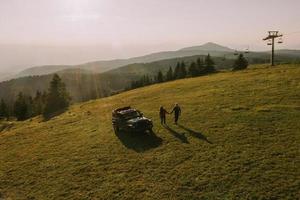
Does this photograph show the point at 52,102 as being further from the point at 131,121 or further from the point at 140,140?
the point at 140,140

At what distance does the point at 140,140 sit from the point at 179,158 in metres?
7.75

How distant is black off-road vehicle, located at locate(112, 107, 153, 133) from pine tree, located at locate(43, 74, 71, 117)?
174 ft

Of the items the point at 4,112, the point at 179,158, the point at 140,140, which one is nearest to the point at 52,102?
the point at 4,112

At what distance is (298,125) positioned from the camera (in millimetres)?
31000

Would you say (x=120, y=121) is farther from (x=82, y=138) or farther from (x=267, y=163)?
(x=267, y=163)

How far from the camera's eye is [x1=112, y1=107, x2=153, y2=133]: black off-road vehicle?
3464cm

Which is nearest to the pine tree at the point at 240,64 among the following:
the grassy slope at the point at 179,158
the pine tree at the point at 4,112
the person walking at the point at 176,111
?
the grassy slope at the point at 179,158

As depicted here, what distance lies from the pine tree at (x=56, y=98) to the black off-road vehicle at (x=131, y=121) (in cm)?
5303

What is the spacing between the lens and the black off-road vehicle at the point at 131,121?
34638 mm

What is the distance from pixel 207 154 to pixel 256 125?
8243 mm

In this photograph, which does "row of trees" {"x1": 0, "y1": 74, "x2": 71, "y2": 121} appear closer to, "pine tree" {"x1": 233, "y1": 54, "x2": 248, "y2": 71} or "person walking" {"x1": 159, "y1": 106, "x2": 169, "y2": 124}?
"person walking" {"x1": 159, "y1": 106, "x2": 169, "y2": 124}

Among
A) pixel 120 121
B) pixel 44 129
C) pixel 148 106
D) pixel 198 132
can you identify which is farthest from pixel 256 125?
pixel 44 129

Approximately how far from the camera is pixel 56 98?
9175cm

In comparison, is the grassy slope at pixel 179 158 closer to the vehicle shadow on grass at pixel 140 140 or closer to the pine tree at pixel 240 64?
the vehicle shadow on grass at pixel 140 140
